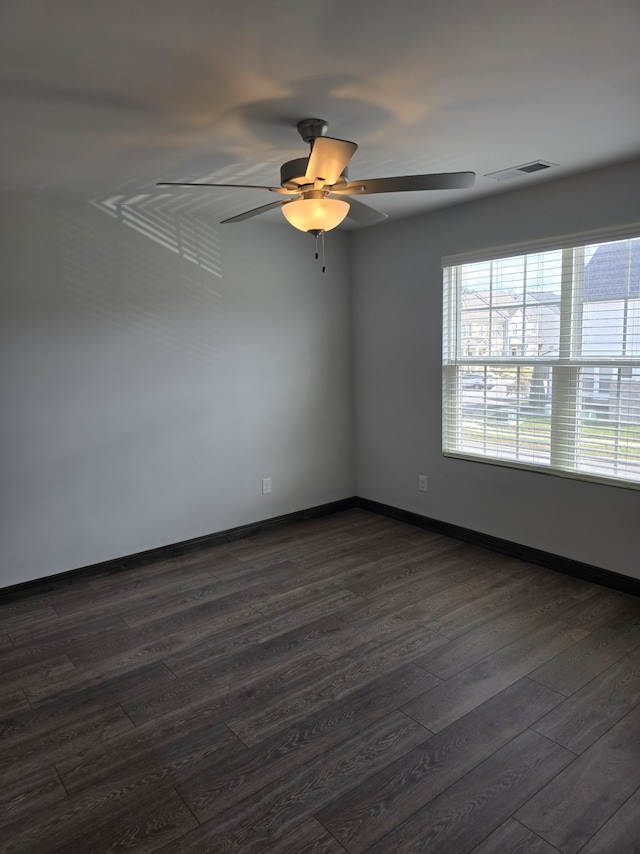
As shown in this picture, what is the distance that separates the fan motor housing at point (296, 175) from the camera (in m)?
2.19

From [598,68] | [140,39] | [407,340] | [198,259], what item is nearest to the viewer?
[140,39]

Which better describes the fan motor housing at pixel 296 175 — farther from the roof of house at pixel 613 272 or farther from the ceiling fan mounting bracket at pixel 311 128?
the roof of house at pixel 613 272

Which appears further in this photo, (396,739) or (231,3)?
(396,739)

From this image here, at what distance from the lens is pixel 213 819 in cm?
186

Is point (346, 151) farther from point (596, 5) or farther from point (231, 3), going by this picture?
point (596, 5)

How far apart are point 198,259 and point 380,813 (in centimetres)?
342

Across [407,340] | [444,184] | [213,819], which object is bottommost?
[213,819]

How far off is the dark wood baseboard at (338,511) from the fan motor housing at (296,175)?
8.77ft

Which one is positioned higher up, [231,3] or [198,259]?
[231,3]

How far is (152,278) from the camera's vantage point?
3.87m

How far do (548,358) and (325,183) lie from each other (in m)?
2.02

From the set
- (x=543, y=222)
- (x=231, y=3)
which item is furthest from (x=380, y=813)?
(x=543, y=222)


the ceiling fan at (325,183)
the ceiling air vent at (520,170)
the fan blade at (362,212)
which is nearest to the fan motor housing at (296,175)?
the ceiling fan at (325,183)

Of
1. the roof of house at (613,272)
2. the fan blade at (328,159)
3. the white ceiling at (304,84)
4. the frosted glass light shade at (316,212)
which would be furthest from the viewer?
the roof of house at (613,272)
